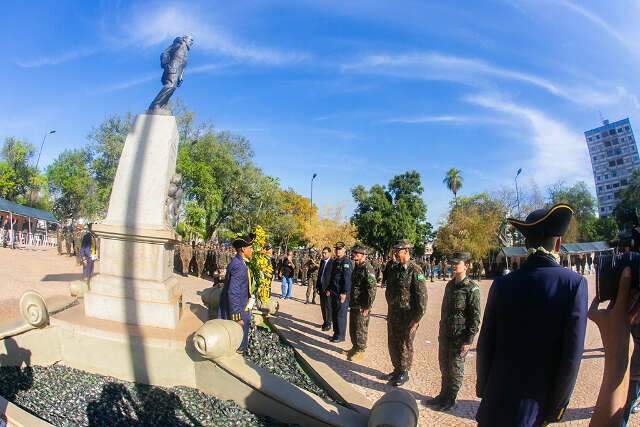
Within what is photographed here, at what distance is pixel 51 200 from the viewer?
5488cm

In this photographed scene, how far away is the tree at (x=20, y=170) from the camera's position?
48.1 m

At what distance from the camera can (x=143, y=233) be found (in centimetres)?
516

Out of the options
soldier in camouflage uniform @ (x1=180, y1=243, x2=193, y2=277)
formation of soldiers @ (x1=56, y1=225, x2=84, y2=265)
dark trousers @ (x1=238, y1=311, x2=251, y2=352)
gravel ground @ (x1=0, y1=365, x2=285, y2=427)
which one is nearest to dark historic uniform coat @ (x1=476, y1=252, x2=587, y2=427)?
gravel ground @ (x1=0, y1=365, x2=285, y2=427)

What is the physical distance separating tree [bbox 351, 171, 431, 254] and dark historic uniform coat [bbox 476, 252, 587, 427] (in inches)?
1577

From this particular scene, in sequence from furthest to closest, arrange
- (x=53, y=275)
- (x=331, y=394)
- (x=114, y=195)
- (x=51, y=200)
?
(x=51, y=200), (x=53, y=275), (x=114, y=195), (x=331, y=394)

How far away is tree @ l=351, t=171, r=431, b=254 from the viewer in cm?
4244

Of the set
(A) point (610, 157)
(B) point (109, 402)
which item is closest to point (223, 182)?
(B) point (109, 402)

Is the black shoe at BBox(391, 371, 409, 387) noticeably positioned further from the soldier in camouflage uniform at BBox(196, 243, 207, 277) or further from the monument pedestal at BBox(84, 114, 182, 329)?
the soldier in camouflage uniform at BBox(196, 243, 207, 277)

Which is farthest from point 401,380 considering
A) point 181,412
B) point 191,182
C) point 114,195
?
point 191,182

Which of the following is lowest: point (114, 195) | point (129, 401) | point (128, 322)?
point (129, 401)

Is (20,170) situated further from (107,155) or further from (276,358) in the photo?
(276,358)

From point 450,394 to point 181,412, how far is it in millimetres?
2863

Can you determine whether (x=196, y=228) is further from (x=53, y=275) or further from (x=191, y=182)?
(x=53, y=275)

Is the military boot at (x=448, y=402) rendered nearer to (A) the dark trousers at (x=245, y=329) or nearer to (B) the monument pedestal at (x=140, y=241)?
(A) the dark trousers at (x=245, y=329)
